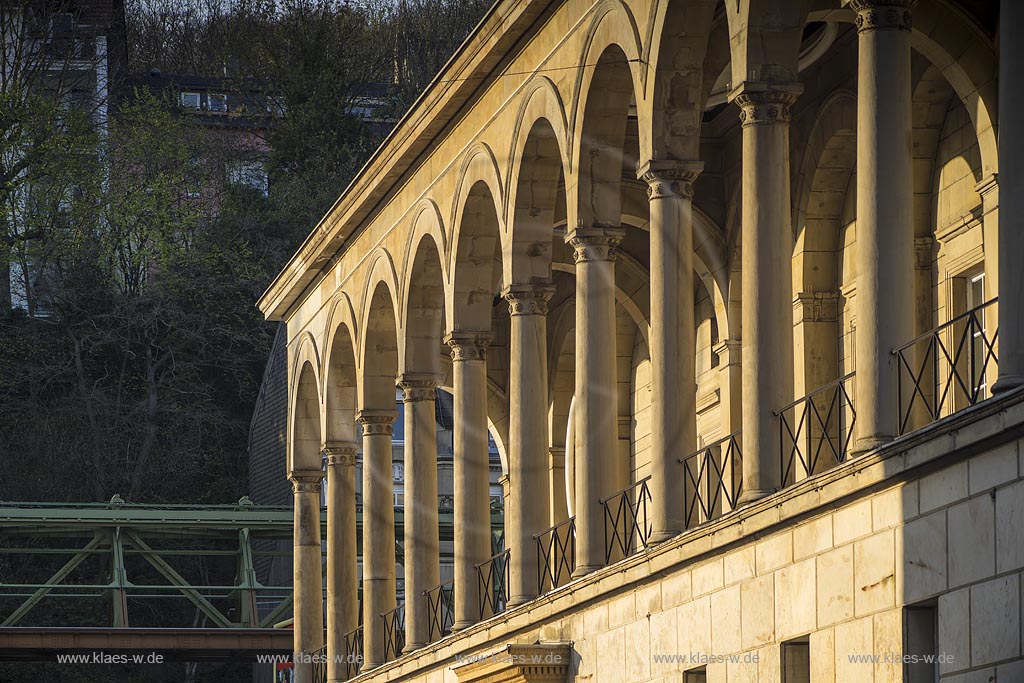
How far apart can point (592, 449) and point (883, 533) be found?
25.0 feet

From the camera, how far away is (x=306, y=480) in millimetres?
35625

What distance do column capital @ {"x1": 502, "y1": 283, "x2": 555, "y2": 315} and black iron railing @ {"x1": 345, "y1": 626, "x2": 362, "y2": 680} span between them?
10.4 meters

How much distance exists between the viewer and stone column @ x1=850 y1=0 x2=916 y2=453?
47.1 feet

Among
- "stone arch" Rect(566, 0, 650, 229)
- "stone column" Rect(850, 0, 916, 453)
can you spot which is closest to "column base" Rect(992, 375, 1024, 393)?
"stone column" Rect(850, 0, 916, 453)

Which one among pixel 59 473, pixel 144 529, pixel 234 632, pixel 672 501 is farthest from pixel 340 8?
pixel 672 501

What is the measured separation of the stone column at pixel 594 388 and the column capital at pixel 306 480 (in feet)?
49.1

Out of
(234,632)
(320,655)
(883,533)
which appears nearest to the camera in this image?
(883,533)

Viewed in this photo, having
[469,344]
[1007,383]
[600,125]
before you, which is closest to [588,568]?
[600,125]

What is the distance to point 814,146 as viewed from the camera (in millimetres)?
23844

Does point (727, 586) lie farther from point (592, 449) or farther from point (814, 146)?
point (814, 146)

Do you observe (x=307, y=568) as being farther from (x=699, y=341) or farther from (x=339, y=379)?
(x=699, y=341)

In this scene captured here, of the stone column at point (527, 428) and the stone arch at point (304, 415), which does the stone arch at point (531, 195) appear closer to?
the stone column at point (527, 428)

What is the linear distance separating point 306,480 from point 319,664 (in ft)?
10.8

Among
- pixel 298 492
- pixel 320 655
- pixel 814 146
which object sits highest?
pixel 814 146
